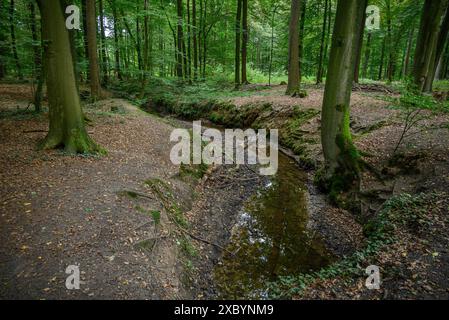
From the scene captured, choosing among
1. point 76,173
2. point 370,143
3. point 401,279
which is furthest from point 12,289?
point 370,143

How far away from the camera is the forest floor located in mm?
3961

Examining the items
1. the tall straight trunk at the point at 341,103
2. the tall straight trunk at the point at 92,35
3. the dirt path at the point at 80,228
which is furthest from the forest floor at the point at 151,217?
the tall straight trunk at the point at 92,35

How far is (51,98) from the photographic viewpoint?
706cm

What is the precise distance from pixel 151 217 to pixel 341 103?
5.89m

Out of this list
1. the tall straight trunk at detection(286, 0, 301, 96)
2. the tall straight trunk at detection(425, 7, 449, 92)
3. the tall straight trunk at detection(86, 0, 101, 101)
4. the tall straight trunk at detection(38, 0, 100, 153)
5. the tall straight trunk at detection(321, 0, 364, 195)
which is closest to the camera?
the tall straight trunk at detection(38, 0, 100, 153)

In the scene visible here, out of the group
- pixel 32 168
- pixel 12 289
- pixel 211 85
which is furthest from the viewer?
pixel 211 85

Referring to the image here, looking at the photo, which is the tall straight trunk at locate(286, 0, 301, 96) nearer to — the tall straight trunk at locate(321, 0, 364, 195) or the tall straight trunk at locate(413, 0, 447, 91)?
the tall straight trunk at locate(413, 0, 447, 91)

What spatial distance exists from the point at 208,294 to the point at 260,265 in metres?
1.35

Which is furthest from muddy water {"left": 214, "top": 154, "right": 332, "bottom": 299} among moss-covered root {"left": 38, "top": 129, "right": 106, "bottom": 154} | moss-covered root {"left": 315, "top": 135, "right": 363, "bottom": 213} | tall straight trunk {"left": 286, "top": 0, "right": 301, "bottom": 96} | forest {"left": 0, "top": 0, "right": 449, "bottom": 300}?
tall straight trunk {"left": 286, "top": 0, "right": 301, "bottom": 96}

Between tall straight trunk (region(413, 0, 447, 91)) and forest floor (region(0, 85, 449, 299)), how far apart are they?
9.76ft

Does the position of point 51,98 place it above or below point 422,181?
above

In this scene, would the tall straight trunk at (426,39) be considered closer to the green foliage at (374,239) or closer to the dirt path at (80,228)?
the green foliage at (374,239)

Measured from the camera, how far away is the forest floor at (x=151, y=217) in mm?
3961
